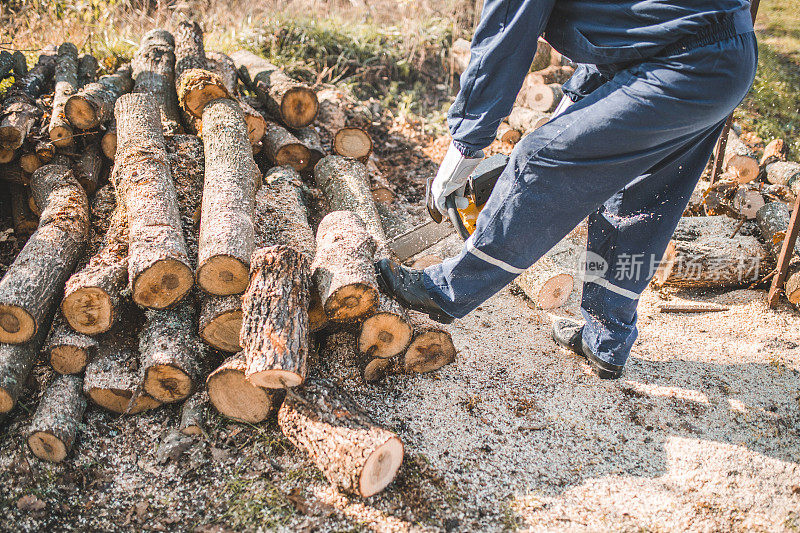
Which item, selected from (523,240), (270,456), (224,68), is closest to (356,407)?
(270,456)

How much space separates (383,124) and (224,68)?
5.04 feet

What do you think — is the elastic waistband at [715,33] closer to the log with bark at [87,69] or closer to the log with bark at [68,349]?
the log with bark at [68,349]

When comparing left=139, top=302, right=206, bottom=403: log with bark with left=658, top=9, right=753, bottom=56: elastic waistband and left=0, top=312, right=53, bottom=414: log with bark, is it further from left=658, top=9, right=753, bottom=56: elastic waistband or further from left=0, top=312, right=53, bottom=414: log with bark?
left=658, top=9, right=753, bottom=56: elastic waistband

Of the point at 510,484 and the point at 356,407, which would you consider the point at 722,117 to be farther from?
the point at 356,407

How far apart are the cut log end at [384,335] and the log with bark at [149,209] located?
2.67 feet

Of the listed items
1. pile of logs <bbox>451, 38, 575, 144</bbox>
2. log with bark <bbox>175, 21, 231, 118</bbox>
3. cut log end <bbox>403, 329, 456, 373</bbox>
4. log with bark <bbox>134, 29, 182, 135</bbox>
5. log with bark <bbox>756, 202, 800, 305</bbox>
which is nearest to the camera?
cut log end <bbox>403, 329, 456, 373</bbox>

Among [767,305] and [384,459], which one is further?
[767,305]

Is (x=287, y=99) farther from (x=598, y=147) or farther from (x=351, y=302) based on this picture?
(x=598, y=147)

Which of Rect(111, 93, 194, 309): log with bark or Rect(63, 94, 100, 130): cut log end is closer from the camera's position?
Rect(111, 93, 194, 309): log with bark

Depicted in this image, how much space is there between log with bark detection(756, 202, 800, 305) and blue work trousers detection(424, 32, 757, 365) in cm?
123

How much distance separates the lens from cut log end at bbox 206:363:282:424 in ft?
7.06

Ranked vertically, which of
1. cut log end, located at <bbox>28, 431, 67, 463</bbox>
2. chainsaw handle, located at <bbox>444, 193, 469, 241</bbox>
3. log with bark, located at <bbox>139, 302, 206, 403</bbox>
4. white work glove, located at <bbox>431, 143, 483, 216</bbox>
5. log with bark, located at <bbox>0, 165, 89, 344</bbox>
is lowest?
cut log end, located at <bbox>28, 431, 67, 463</bbox>

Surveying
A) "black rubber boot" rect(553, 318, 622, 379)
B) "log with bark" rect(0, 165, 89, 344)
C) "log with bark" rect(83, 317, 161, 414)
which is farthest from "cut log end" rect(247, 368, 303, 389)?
"black rubber boot" rect(553, 318, 622, 379)

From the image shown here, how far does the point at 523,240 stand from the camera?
7.04 feet
